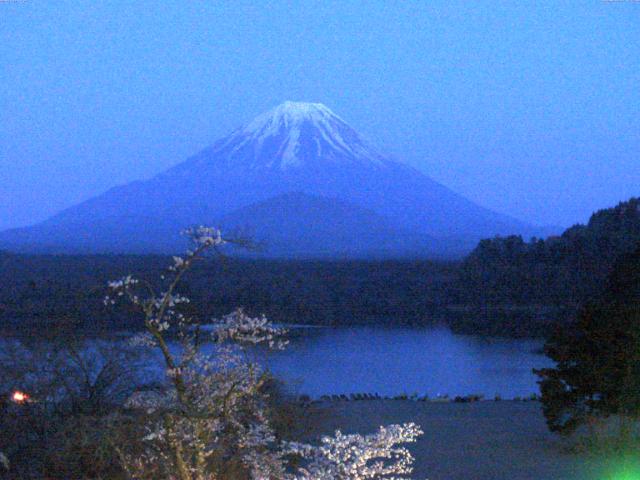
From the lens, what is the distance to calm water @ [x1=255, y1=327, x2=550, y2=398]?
16.1m

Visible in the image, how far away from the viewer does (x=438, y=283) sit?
35.8 meters

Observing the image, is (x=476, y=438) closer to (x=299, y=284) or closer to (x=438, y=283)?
(x=299, y=284)

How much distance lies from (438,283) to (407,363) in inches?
640

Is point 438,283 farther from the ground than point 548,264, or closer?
closer

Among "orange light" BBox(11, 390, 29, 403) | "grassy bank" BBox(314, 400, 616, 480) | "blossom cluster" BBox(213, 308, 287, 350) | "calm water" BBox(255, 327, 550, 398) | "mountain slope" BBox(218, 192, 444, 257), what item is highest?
"mountain slope" BBox(218, 192, 444, 257)

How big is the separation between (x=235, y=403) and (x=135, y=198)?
3117 inches

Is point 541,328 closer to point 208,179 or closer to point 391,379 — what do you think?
point 391,379

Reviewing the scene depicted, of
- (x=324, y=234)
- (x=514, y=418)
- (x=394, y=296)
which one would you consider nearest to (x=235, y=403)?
(x=514, y=418)

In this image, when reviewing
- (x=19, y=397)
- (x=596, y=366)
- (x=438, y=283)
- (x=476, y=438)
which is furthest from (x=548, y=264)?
(x=19, y=397)

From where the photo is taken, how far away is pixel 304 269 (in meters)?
38.2

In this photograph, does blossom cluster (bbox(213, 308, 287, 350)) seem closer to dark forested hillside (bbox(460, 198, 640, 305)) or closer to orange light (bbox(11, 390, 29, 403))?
orange light (bbox(11, 390, 29, 403))

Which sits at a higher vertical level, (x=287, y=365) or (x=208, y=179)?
(x=208, y=179)

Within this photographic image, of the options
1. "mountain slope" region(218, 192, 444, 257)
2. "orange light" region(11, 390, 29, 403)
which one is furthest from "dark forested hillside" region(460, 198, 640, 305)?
"mountain slope" region(218, 192, 444, 257)

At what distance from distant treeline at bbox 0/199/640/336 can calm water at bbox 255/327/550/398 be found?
2.18 metres
